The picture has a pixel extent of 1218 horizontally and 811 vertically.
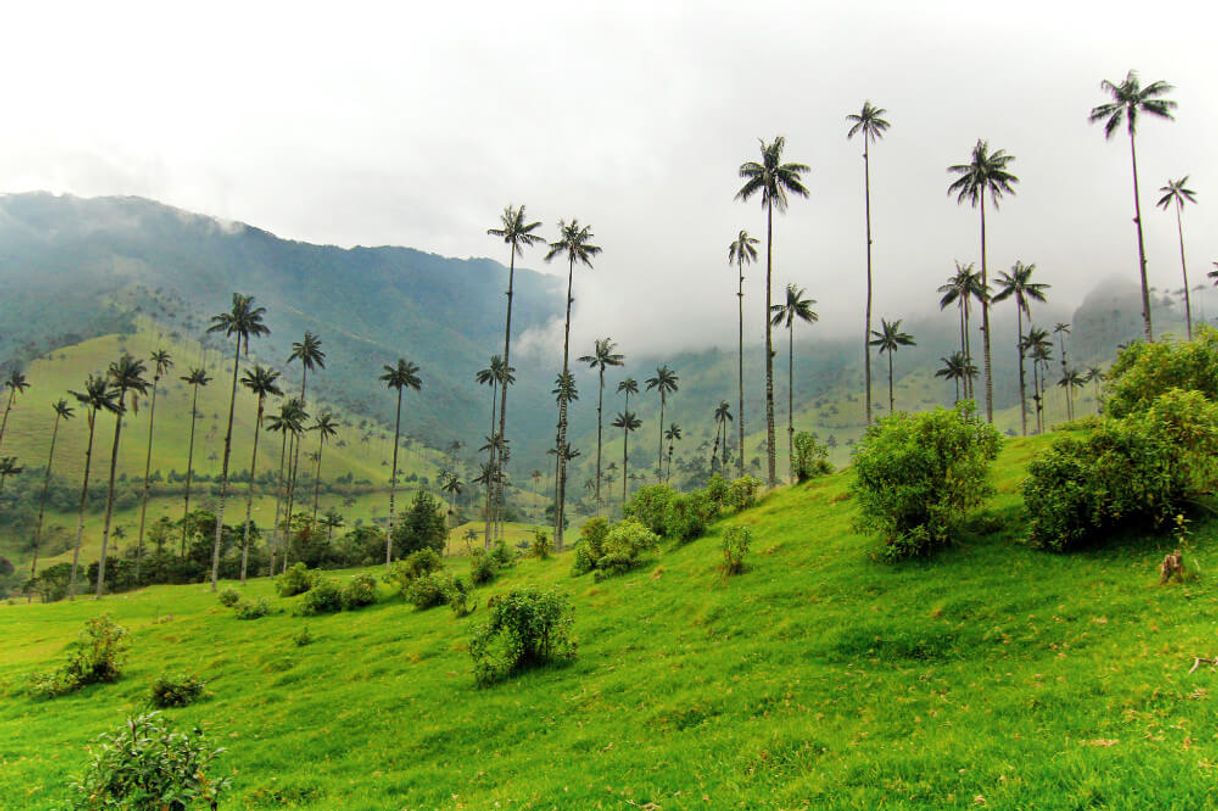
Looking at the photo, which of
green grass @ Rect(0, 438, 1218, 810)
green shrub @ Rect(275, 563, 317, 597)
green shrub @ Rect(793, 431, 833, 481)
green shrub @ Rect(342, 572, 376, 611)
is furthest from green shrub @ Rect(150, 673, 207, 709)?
green shrub @ Rect(793, 431, 833, 481)

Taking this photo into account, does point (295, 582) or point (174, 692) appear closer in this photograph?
point (174, 692)

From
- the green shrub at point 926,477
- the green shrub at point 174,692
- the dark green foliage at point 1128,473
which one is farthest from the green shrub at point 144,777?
the dark green foliage at point 1128,473

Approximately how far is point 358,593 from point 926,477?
4400 centimetres

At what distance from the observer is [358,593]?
47.6m

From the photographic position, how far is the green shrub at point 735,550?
28.5 m

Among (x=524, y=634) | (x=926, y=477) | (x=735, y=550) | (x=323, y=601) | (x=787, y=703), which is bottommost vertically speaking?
(x=323, y=601)

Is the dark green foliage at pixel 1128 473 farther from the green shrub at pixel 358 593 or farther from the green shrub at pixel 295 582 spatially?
the green shrub at pixel 295 582

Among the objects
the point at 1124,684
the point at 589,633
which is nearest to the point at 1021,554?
the point at 1124,684

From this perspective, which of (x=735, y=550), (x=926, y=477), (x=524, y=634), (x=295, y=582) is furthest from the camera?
(x=295, y=582)

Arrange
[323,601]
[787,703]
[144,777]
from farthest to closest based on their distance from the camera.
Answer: [323,601], [787,703], [144,777]

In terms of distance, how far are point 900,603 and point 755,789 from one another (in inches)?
448

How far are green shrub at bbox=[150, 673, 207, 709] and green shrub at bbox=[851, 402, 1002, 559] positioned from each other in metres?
30.8

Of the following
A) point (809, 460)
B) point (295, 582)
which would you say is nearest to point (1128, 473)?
point (809, 460)

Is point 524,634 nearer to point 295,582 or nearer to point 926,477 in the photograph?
point 926,477
